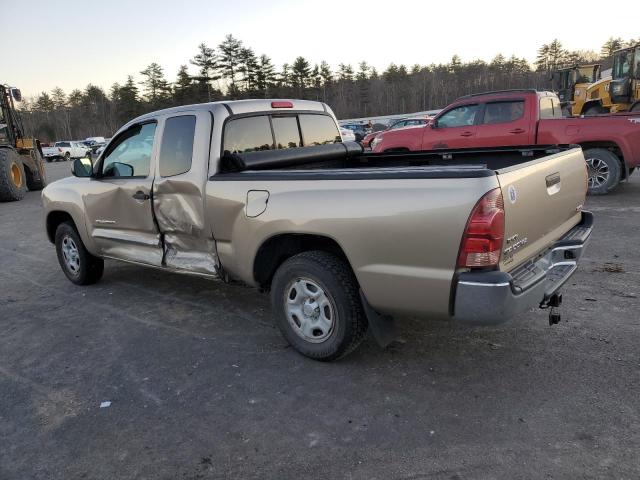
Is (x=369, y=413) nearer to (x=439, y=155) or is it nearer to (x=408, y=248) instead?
(x=408, y=248)

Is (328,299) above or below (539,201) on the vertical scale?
below

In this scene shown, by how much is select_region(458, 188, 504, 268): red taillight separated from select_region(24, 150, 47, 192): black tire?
17.7 meters

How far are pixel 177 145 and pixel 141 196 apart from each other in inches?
25.5

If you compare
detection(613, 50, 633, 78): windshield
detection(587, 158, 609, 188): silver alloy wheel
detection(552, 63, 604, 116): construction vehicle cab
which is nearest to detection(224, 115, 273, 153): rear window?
detection(587, 158, 609, 188): silver alloy wheel

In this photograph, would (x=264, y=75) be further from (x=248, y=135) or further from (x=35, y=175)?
(x=248, y=135)

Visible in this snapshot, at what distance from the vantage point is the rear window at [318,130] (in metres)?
4.84

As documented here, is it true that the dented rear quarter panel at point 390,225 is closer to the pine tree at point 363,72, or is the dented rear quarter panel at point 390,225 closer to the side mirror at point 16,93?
the side mirror at point 16,93

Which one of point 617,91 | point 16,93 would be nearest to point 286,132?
point 16,93

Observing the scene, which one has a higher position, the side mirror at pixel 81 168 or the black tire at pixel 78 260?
the side mirror at pixel 81 168

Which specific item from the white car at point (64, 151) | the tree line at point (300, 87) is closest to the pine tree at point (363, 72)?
the tree line at point (300, 87)

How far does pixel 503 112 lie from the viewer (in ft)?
32.5

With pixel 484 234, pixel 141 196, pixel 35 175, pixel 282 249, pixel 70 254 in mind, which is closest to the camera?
pixel 484 234

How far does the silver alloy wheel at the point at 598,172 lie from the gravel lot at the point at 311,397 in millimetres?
5140

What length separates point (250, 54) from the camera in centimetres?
7419
